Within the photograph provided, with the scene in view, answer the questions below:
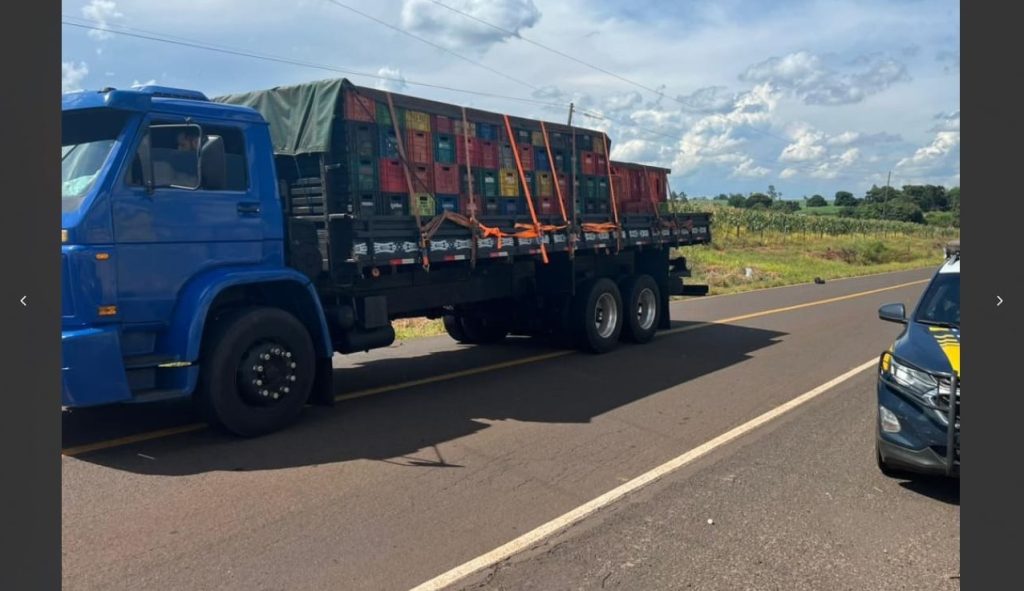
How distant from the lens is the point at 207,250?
641 cm

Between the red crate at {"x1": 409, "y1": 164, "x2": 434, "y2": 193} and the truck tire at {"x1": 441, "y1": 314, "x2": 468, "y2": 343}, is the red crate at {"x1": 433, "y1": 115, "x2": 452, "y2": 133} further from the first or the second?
the truck tire at {"x1": 441, "y1": 314, "x2": 468, "y2": 343}

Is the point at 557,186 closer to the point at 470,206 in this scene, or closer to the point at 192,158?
the point at 470,206

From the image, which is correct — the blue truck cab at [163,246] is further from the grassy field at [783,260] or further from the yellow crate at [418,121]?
the grassy field at [783,260]

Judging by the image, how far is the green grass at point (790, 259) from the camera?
95.5ft

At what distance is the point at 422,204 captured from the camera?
27.5 ft

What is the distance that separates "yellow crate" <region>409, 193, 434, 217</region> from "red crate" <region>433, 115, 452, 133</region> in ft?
2.55

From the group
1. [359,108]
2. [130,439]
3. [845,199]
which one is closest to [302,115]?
[359,108]

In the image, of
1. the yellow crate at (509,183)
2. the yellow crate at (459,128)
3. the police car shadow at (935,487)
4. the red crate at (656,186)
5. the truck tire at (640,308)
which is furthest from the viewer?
the red crate at (656,186)

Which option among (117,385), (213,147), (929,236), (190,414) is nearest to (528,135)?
(213,147)

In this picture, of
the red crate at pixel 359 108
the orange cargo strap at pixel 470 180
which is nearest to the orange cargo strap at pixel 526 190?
the orange cargo strap at pixel 470 180

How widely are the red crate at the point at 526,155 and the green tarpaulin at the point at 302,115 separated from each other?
294 cm

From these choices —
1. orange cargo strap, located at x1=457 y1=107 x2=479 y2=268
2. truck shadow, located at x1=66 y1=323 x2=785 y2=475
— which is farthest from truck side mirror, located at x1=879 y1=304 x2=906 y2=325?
orange cargo strap, located at x1=457 y1=107 x2=479 y2=268

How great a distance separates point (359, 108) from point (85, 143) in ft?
8.30

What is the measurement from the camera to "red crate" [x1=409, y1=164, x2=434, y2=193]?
830 centimetres
